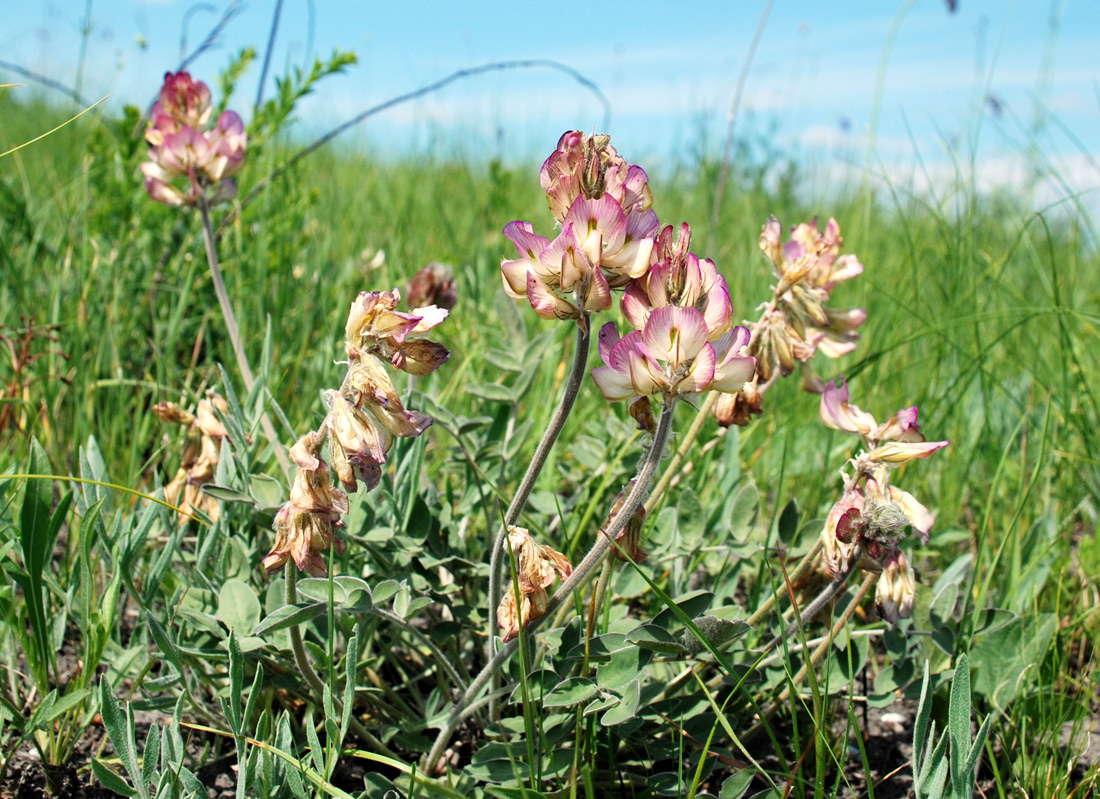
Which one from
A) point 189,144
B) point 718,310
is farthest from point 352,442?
point 189,144

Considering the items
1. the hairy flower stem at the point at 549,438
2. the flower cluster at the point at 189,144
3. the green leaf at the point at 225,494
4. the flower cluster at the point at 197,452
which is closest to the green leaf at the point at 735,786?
the hairy flower stem at the point at 549,438

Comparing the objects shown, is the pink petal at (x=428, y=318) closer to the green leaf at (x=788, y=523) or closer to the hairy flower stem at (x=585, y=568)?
the hairy flower stem at (x=585, y=568)

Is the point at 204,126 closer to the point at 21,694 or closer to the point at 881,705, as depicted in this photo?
the point at 21,694

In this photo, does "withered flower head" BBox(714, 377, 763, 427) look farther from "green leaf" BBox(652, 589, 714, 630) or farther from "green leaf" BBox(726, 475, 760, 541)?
"green leaf" BBox(652, 589, 714, 630)

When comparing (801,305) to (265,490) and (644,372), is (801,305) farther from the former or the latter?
(265,490)

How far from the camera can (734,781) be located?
1.35 metres

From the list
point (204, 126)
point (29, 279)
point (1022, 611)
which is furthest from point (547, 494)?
point (29, 279)

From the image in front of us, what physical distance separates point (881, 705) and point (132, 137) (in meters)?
2.69

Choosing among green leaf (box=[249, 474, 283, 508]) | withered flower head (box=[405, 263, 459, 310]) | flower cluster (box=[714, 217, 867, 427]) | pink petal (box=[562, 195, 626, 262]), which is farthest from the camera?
withered flower head (box=[405, 263, 459, 310])

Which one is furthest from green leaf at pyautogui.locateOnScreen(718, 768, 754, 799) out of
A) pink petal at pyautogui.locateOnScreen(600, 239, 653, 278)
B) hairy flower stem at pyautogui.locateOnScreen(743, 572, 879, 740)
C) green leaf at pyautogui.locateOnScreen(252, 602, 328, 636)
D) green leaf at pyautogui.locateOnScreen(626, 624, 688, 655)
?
pink petal at pyautogui.locateOnScreen(600, 239, 653, 278)

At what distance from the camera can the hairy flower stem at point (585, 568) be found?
3.81ft

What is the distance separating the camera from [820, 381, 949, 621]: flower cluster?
4.35 feet

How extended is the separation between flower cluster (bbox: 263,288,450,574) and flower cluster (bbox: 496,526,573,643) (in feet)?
0.74

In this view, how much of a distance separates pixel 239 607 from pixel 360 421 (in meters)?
0.48
